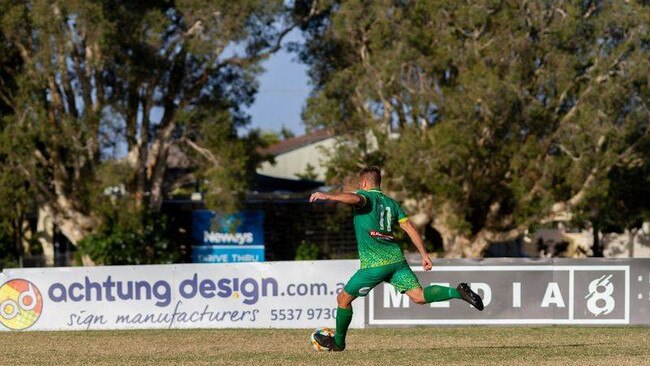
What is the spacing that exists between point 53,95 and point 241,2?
21.1 feet

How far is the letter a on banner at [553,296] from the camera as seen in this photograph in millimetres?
19125

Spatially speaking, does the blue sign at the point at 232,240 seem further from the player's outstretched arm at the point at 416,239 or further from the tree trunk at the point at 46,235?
the player's outstretched arm at the point at 416,239

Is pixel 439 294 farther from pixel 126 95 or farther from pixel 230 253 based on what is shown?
pixel 230 253

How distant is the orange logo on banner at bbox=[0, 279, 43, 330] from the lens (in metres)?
19.7

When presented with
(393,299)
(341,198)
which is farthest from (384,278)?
(393,299)

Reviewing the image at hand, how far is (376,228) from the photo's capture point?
1141cm

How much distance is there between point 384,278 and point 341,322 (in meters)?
0.72

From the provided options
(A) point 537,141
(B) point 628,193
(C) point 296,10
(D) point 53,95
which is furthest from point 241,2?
(B) point 628,193

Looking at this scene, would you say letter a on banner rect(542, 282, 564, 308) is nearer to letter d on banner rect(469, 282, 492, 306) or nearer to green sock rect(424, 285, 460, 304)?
letter d on banner rect(469, 282, 492, 306)

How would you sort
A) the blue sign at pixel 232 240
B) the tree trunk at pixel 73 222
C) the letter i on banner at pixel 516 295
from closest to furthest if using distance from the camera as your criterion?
1. the letter i on banner at pixel 516 295
2. the tree trunk at pixel 73 222
3. the blue sign at pixel 232 240

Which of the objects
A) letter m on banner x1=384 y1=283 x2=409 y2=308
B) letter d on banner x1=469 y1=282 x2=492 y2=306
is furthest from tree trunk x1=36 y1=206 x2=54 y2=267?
letter d on banner x1=469 y1=282 x2=492 y2=306

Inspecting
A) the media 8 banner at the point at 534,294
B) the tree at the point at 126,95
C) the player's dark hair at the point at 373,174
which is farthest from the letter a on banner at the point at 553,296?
the tree at the point at 126,95

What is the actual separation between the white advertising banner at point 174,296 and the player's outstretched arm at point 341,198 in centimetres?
860

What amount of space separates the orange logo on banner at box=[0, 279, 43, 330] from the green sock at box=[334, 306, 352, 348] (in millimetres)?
9176
